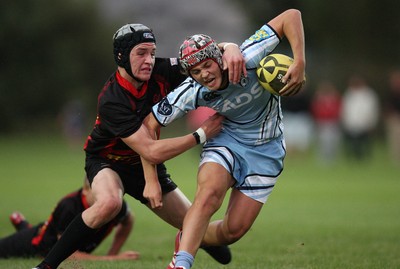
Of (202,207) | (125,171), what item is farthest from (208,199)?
(125,171)

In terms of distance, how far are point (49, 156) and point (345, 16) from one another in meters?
15.2

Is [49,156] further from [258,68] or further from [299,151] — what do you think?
[258,68]

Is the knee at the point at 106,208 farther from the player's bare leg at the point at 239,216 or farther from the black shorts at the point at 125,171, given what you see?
the player's bare leg at the point at 239,216

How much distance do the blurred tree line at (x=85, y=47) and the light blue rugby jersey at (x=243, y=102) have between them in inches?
1006

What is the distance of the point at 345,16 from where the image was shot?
33250 millimetres

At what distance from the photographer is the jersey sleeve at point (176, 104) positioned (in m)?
6.35

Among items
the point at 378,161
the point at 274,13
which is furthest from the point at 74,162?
the point at 274,13

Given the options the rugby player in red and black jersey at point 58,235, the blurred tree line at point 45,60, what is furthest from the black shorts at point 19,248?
the blurred tree line at point 45,60

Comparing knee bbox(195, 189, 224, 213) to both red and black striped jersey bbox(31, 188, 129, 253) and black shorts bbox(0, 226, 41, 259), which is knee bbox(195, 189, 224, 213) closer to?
red and black striped jersey bbox(31, 188, 129, 253)

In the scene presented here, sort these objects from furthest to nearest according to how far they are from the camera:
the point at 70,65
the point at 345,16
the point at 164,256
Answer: the point at 70,65 < the point at 345,16 < the point at 164,256

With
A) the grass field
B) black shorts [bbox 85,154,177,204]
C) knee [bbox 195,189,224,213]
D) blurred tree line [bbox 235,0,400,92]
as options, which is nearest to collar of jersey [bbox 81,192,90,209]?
the grass field

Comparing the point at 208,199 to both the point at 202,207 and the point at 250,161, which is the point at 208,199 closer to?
the point at 202,207

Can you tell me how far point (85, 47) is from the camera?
38.5 m

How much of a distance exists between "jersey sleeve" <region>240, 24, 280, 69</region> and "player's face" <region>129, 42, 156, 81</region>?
0.79 meters
